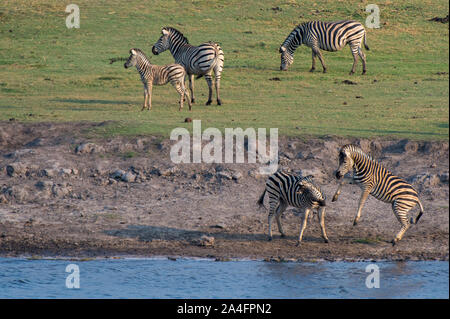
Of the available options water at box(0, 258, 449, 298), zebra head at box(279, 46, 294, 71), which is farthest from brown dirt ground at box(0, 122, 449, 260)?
zebra head at box(279, 46, 294, 71)

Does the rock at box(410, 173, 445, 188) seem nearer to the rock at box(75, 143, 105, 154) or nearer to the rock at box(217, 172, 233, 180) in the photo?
the rock at box(217, 172, 233, 180)

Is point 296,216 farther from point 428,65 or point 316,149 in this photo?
point 428,65

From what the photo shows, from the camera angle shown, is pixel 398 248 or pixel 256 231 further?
pixel 256 231

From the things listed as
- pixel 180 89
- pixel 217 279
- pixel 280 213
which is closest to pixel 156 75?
pixel 180 89

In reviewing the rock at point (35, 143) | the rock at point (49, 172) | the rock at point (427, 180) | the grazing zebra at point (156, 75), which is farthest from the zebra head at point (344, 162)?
the grazing zebra at point (156, 75)

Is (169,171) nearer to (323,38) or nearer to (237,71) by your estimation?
(237,71)

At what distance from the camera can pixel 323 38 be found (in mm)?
24141

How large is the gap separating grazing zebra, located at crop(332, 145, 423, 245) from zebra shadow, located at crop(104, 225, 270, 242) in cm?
158

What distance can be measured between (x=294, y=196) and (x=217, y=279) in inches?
75.5

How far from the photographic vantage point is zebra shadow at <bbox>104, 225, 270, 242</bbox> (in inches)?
490
